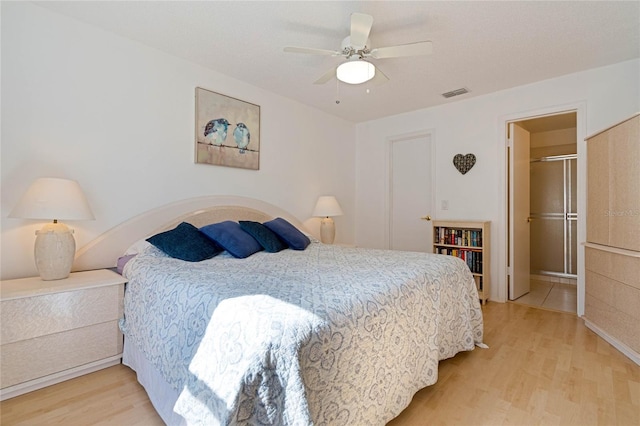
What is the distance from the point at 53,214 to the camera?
1815 millimetres

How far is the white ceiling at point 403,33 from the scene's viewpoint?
6.64ft

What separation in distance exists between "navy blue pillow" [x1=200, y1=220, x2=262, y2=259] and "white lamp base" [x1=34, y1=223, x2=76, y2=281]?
2.88 ft

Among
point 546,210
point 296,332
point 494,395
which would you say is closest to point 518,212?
point 546,210

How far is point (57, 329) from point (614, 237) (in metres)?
3.93

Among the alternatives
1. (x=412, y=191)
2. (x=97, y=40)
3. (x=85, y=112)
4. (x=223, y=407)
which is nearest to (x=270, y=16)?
(x=97, y=40)

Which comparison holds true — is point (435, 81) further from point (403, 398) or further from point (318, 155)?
point (403, 398)

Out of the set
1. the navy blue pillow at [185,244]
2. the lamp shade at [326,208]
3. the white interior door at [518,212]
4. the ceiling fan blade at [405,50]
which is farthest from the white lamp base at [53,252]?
the white interior door at [518,212]

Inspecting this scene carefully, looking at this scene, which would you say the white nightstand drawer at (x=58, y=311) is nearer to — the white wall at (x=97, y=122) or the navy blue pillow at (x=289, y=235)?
the white wall at (x=97, y=122)

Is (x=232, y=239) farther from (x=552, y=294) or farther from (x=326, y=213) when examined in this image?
(x=552, y=294)

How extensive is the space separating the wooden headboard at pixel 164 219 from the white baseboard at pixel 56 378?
0.68 metres

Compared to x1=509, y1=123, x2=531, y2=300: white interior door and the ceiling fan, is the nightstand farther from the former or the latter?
x1=509, y1=123, x2=531, y2=300: white interior door

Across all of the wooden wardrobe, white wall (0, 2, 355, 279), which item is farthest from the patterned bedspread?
the wooden wardrobe

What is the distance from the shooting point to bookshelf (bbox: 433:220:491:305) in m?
3.47

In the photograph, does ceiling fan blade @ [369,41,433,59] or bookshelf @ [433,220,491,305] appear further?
Answer: bookshelf @ [433,220,491,305]
